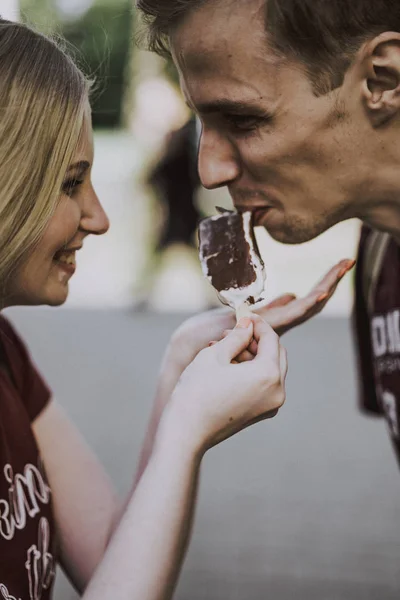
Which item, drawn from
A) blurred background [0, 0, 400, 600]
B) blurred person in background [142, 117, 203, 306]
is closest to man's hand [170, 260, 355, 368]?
blurred background [0, 0, 400, 600]

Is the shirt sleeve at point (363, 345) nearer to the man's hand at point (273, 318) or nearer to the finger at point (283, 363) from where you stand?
the man's hand at point (273, 318)

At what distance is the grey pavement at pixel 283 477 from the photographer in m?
4.45

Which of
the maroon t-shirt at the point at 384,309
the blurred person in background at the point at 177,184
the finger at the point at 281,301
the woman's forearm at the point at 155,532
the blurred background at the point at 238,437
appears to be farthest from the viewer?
the blurred person in background at the point at 177,184

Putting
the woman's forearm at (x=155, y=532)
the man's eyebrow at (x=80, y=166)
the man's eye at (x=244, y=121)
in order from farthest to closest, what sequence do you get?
1. the man's eye at (x=244, y=121)
2. the man's eyebrow at (x=80, y=166)
3. the woman's forearm at (x=155, y=532)

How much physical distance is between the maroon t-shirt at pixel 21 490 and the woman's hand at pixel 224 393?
0.43 meters

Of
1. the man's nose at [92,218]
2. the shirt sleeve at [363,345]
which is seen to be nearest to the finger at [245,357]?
the man's nose at [92,218]

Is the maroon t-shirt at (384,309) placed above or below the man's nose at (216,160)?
below

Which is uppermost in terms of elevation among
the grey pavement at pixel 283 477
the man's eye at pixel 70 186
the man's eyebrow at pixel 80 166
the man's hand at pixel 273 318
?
the man's eyebrow at pixel 80 166

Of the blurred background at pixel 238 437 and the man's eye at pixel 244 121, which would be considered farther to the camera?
the blurred background at pixel 238 437

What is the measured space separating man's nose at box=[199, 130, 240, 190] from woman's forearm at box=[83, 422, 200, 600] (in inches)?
31.7

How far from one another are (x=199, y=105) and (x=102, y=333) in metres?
7.42

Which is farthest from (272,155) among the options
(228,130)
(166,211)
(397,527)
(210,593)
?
(166,211)

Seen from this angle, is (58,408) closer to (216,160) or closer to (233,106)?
(216,160)

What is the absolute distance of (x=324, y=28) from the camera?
2189mm
